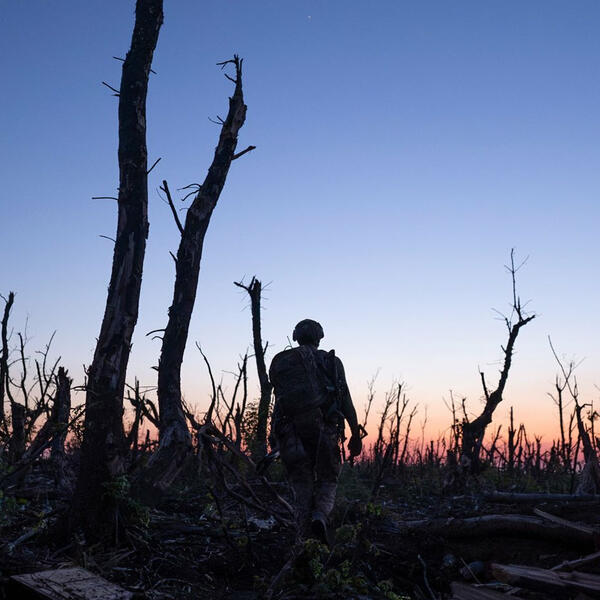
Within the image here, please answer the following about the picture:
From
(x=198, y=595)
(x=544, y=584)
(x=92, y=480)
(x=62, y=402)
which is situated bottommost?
(x=198, y=595)

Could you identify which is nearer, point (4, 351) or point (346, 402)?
point (346, 402)

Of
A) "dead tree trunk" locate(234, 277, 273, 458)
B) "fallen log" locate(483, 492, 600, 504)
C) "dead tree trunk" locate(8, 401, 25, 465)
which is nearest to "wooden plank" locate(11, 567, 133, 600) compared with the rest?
"dead tree trunk" locate(8, 401, 25, 465)

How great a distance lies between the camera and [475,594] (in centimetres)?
482

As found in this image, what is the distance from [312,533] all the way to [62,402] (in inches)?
240

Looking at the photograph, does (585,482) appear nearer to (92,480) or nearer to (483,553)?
(483,553)

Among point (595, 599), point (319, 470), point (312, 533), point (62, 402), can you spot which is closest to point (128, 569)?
point (312, 533)

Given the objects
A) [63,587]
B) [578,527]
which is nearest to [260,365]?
[578,527]

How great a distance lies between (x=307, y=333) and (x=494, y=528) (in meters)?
3.51

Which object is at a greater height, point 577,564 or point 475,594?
point 577,564

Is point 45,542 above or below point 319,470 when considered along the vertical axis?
below

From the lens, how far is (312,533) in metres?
5.68

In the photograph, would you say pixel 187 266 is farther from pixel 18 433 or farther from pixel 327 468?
pixel 327 468

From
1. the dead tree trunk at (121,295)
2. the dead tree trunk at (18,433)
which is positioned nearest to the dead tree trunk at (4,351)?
the dead tree trunk at (18,433)

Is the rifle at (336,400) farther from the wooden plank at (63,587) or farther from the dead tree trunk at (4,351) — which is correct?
the dead tree trunk at (4,351)
